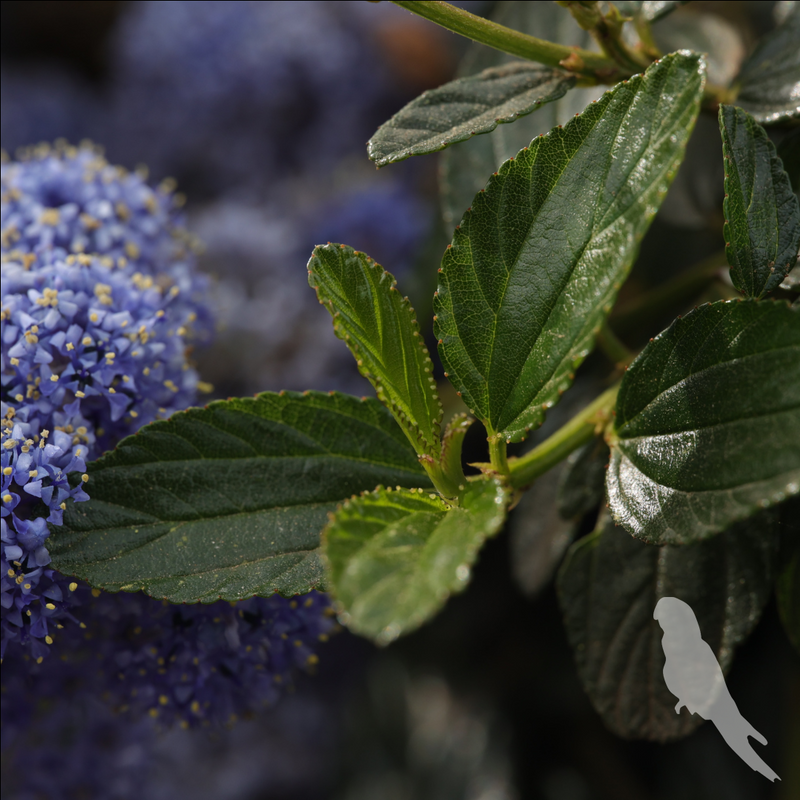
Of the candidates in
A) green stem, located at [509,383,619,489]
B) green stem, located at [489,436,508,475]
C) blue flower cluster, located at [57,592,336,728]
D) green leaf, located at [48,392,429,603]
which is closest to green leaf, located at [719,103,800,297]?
green stem, located at [509,383,619,489]

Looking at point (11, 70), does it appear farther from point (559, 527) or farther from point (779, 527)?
point (779, 527)

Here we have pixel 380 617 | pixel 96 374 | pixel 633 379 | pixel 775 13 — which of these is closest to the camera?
pixel 380 617

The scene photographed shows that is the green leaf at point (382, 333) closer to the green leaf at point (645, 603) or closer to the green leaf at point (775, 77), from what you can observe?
the green leaf at point (645, 603)

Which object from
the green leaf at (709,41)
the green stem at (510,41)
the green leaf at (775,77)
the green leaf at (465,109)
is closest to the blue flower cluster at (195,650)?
the green leaf at (465,109)

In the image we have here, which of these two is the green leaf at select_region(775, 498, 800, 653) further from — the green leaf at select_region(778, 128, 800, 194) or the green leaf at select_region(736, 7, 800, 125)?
the green leaf at select_region(736, 7, 800, 125)

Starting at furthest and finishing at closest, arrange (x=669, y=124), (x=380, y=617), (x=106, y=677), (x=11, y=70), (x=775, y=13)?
1. (x=11, y=70)
2. (x=775, y=13)
3. (x=106, y=677)
4. (x=669, y=124)
5. (x=380, y=617)

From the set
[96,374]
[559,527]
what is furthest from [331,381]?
[96,374]

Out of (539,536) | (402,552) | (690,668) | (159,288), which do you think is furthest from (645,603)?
(159,288)
